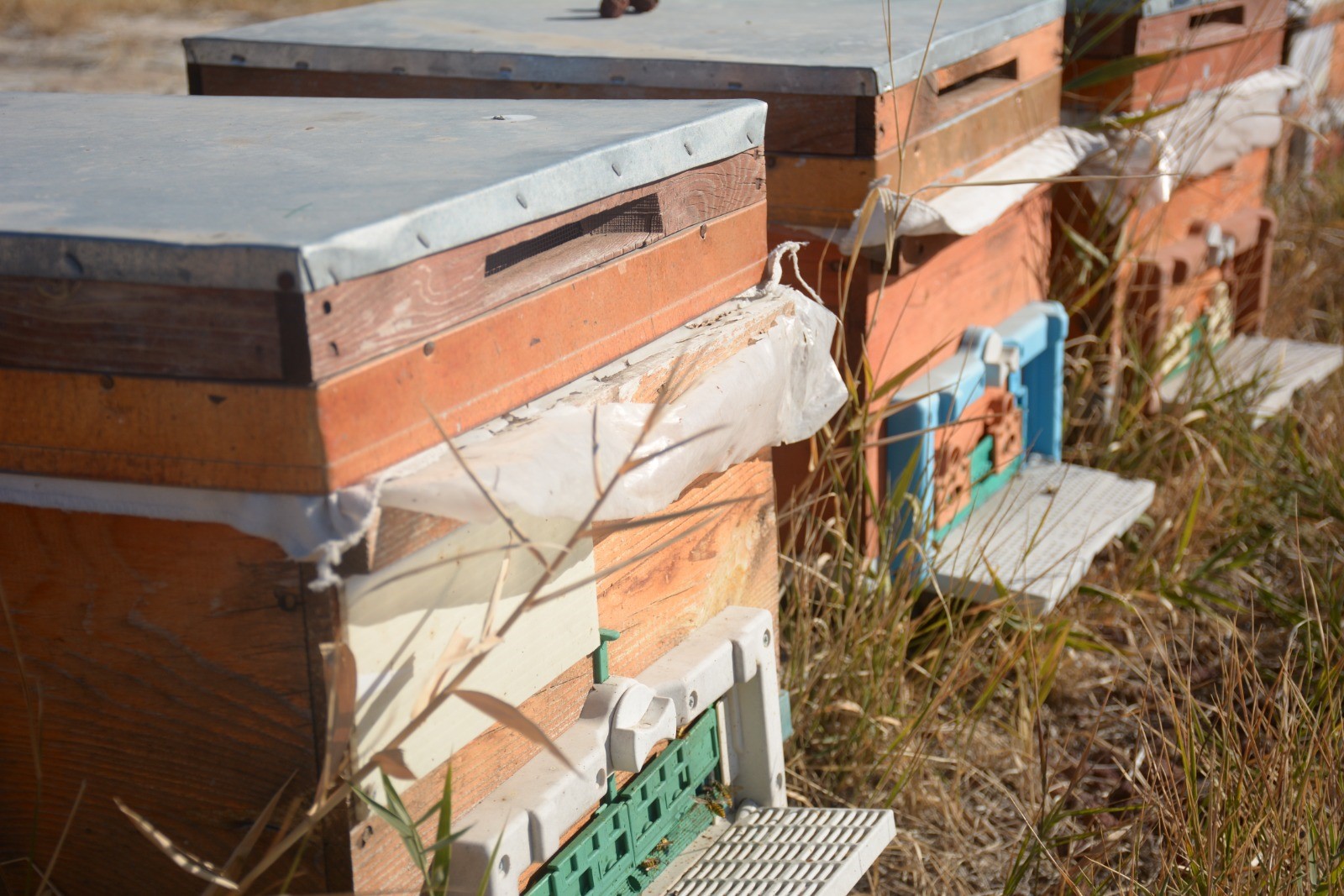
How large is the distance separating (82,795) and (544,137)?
0.83 m

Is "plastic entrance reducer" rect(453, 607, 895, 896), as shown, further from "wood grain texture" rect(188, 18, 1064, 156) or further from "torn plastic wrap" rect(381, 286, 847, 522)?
"wood grain texture" rect(188, 18, 1064, 156)

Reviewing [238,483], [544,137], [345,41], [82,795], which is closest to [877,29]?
[345,41]

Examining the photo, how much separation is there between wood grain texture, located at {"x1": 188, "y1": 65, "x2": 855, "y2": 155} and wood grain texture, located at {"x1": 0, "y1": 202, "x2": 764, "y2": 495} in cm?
91

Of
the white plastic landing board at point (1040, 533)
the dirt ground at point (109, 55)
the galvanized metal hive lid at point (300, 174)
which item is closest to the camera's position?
the galvanized metal hive lid at point (300, 174)

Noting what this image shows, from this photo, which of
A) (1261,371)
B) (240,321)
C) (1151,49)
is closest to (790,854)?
(240,321)

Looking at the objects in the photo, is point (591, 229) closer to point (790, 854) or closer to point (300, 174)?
point (300, 174)

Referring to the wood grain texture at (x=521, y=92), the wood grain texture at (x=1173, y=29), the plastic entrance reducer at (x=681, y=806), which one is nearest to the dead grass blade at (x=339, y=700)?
the plastic entrance reducer at (x=681, y=806)

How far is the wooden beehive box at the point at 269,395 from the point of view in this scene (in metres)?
1.06

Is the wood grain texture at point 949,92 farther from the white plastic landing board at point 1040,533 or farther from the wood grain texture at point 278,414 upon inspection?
the wood grain texture at point 278,414

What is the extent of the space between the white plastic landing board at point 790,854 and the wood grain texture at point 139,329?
0.94 meters

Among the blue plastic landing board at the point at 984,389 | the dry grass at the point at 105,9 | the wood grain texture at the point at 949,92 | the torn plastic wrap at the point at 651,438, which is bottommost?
the blue plastic landing board at the point at 984,389

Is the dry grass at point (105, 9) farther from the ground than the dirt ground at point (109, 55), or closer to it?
farther from the ground

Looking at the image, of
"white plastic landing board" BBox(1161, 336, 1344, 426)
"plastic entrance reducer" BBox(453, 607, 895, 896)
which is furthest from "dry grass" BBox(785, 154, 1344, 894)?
"plastic entrance reducer" BBox(453, 607, 895, 896)

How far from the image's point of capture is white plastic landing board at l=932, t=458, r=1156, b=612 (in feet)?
7.67
